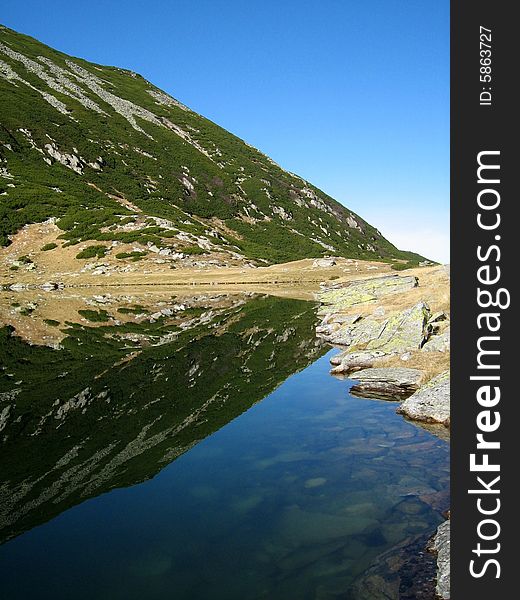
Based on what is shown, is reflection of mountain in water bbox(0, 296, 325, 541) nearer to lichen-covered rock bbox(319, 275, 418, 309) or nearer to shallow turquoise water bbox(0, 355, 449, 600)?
shallow turquoise water bbox(0, 355, 449, 600)

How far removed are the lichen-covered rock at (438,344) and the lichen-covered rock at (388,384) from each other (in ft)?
6.89

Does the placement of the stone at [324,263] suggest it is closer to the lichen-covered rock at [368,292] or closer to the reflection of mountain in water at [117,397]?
the lichen-covered rock at [368,292]

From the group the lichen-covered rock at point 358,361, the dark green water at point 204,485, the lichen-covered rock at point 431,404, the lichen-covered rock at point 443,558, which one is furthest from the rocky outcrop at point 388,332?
the lichen-covered rock at point 443,558

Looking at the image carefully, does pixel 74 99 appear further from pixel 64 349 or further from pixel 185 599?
pixel 185 599

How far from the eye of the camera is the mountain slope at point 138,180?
93062 millimetres

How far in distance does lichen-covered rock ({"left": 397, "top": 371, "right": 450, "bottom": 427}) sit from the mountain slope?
6895 centimetres

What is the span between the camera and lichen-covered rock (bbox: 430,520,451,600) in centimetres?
A: 715

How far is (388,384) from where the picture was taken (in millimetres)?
19312

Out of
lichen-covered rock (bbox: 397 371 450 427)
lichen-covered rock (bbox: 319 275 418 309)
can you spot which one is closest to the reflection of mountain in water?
lichen-covered rock (bbox: 397 371 450 427)

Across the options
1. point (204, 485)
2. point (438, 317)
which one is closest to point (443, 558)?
point (204, 485)

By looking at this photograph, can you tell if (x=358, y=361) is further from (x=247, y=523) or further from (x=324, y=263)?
(x=324, y=263)

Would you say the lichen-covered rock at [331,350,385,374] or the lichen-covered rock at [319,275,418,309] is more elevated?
the lichen-covered rock at [319,275,418,309]

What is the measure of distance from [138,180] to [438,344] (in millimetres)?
119245

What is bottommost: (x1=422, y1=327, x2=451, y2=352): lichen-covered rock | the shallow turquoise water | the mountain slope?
the shallow turquoise water
